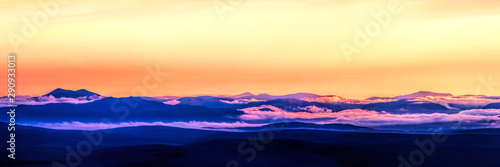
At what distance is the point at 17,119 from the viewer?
21281 millimetres

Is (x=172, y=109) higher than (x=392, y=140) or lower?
higher

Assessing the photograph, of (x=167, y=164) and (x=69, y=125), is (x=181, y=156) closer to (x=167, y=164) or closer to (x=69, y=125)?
(x=167, y=164)

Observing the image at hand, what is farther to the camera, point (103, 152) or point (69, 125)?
point (69, 125)

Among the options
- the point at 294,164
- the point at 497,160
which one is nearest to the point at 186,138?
the point at 294,164

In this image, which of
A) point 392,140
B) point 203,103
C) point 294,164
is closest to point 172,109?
point 203,103

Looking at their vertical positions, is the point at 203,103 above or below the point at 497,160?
above

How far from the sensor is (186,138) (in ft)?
70.7

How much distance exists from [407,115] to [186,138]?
8097 millimetres

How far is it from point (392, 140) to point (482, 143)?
3516mm

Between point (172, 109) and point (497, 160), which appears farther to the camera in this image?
point (172, 109)

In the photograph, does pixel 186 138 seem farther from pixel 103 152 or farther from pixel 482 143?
pixel 482 143


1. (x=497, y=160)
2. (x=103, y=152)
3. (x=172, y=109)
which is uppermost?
(x=172, y=109)

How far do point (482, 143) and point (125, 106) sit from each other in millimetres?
13293

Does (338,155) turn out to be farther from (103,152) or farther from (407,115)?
(103,152)
